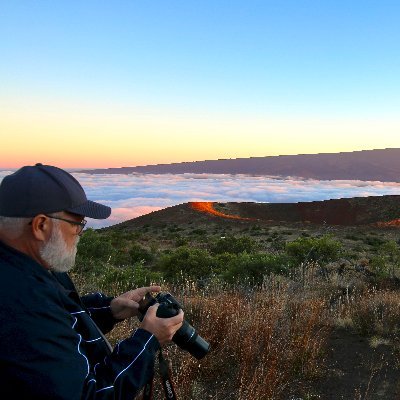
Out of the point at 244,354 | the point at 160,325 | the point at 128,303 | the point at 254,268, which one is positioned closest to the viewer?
the point at 160,325

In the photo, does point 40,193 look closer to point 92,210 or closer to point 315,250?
point 92,210

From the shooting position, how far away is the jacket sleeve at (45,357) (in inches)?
56.8

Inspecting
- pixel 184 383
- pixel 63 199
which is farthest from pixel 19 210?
pixel 184 383

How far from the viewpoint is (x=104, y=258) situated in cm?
1850

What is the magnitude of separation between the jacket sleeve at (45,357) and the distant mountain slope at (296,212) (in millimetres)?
51215

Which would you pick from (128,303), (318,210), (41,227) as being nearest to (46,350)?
(41,227)

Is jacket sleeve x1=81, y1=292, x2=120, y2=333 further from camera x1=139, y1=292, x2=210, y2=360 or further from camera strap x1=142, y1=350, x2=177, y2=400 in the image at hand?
camera strap x1=142, y1=350, x2=177, y2=400

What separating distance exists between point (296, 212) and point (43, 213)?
6476cm

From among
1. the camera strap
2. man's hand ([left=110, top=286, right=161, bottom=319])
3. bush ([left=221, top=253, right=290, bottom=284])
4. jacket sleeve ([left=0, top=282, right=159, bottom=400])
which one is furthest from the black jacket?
bush ([left=221, top=253, right=290, bottom=284])

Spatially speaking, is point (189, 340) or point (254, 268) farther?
point (254, 268)

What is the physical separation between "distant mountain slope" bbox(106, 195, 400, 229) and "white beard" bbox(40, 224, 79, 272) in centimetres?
5098

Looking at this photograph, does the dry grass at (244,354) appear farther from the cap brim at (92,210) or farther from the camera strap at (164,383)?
the cap brim at (92,210)

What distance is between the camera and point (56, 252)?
5.81 feet

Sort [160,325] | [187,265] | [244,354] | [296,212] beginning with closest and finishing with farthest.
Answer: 1. [160,325]
2. [244,354]
3. [187,265]
4. [296,212]
